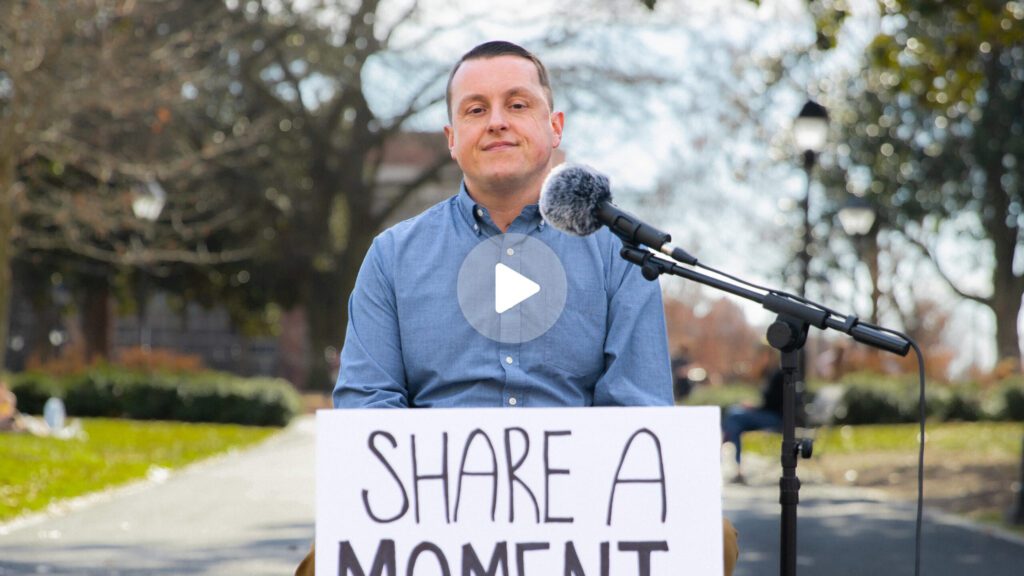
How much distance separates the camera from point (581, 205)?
141 inches

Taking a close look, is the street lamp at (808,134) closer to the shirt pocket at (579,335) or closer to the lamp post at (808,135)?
the lamp post at (808,135)

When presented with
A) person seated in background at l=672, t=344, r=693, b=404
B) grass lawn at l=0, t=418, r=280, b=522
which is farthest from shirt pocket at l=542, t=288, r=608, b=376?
person seated in background at l=672, t=344, r=693, b=404

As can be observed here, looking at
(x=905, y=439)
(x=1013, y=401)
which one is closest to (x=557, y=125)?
(x=905, y=439)

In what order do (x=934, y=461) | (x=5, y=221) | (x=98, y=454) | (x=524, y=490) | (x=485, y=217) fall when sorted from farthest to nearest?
1. (x=934, y=461)
2. (x=5, y=221)
3. (x=98, y=454)
4. (x=485, y=217)
5. (x=524, y=490)

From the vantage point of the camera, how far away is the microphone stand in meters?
3.52

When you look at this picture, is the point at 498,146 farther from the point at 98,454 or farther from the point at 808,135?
the point at 98,454

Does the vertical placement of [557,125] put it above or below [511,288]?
above

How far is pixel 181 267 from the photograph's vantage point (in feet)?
111

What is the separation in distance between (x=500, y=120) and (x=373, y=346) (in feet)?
2.34

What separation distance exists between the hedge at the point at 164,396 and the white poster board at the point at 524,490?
22.0m

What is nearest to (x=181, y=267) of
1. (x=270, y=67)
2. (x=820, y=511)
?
(x=270, y=67)

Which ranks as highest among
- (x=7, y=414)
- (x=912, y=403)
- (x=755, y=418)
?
(x=912, y=403)

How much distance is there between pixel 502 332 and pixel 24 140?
14.7m

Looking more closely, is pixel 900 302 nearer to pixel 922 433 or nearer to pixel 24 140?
pixel 24 140
